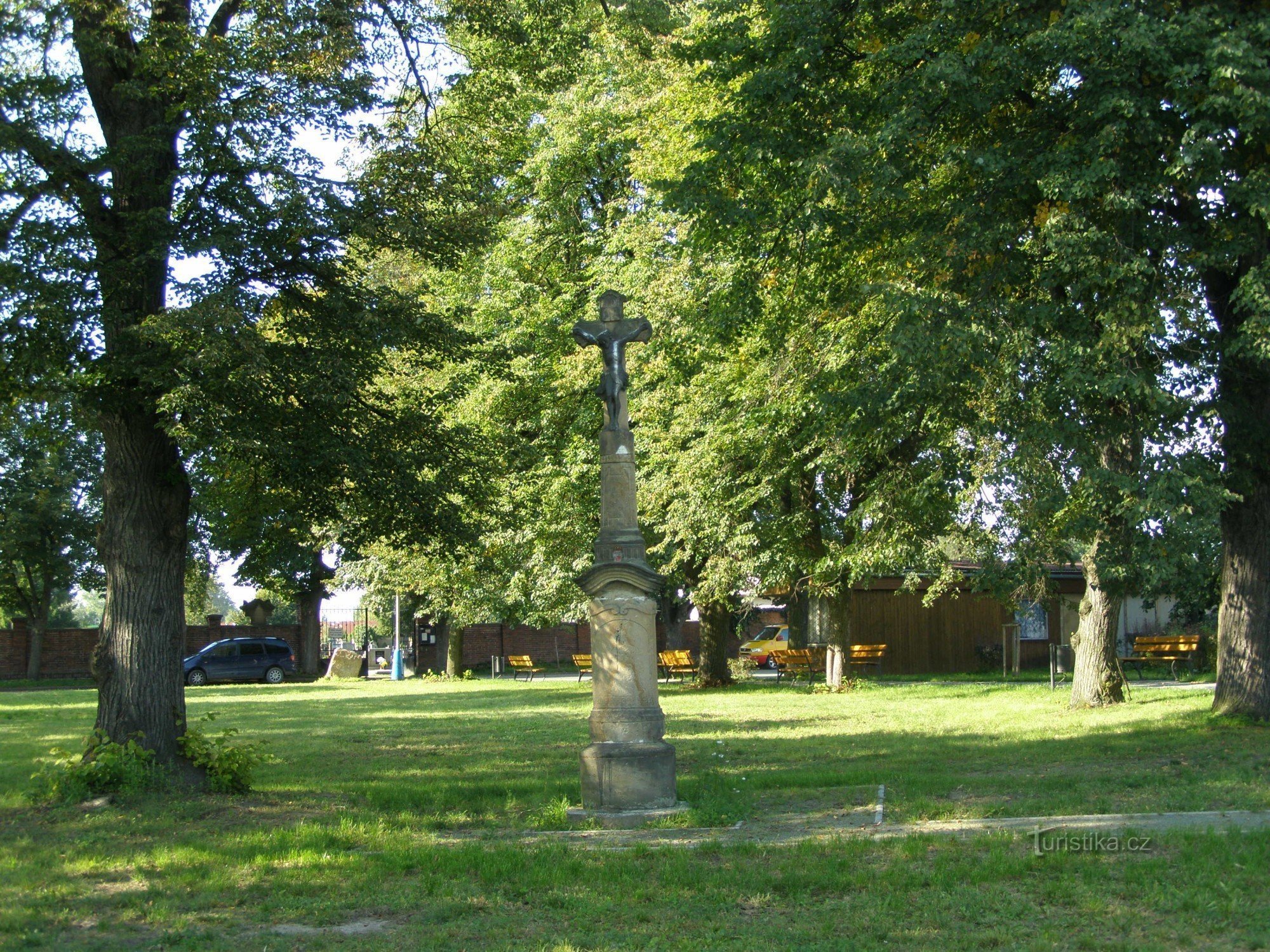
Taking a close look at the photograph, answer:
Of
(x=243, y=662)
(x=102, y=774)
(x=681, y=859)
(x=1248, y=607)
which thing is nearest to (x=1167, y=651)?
(x=1248, y=607)

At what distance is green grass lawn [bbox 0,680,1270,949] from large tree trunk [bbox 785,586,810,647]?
20.7 meters

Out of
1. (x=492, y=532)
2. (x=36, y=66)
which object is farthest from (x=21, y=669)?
(x=36, y=66)

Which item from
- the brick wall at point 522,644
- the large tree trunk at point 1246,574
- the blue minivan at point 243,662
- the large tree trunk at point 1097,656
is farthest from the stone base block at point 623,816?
the brick wall at point 522,644

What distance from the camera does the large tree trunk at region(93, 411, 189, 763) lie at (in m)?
10.9

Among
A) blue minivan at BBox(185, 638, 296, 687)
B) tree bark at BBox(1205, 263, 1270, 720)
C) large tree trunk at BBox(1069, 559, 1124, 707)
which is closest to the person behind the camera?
tree bark at BBox(1205, 263, 1270, 720)

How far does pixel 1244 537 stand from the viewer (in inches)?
569

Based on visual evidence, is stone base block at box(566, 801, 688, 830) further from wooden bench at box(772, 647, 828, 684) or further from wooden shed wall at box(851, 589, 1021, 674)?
wooden shed wall at box(851, 589, 1021, 674)

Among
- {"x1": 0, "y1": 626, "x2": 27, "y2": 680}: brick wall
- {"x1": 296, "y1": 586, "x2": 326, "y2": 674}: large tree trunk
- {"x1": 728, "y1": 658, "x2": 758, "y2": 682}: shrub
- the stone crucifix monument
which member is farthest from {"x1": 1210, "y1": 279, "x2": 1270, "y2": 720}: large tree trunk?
{"x1": 0, "y1": 626, "x2": 27, "y2": 680}: brick wall

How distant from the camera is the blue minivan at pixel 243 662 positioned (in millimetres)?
38656

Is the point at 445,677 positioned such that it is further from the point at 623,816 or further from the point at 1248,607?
the point at 623,816

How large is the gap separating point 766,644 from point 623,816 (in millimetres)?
31900

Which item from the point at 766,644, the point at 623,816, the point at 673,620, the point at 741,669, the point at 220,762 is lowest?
the point at 741,669

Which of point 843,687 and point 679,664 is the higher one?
point 679,664

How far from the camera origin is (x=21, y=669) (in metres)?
39.6
